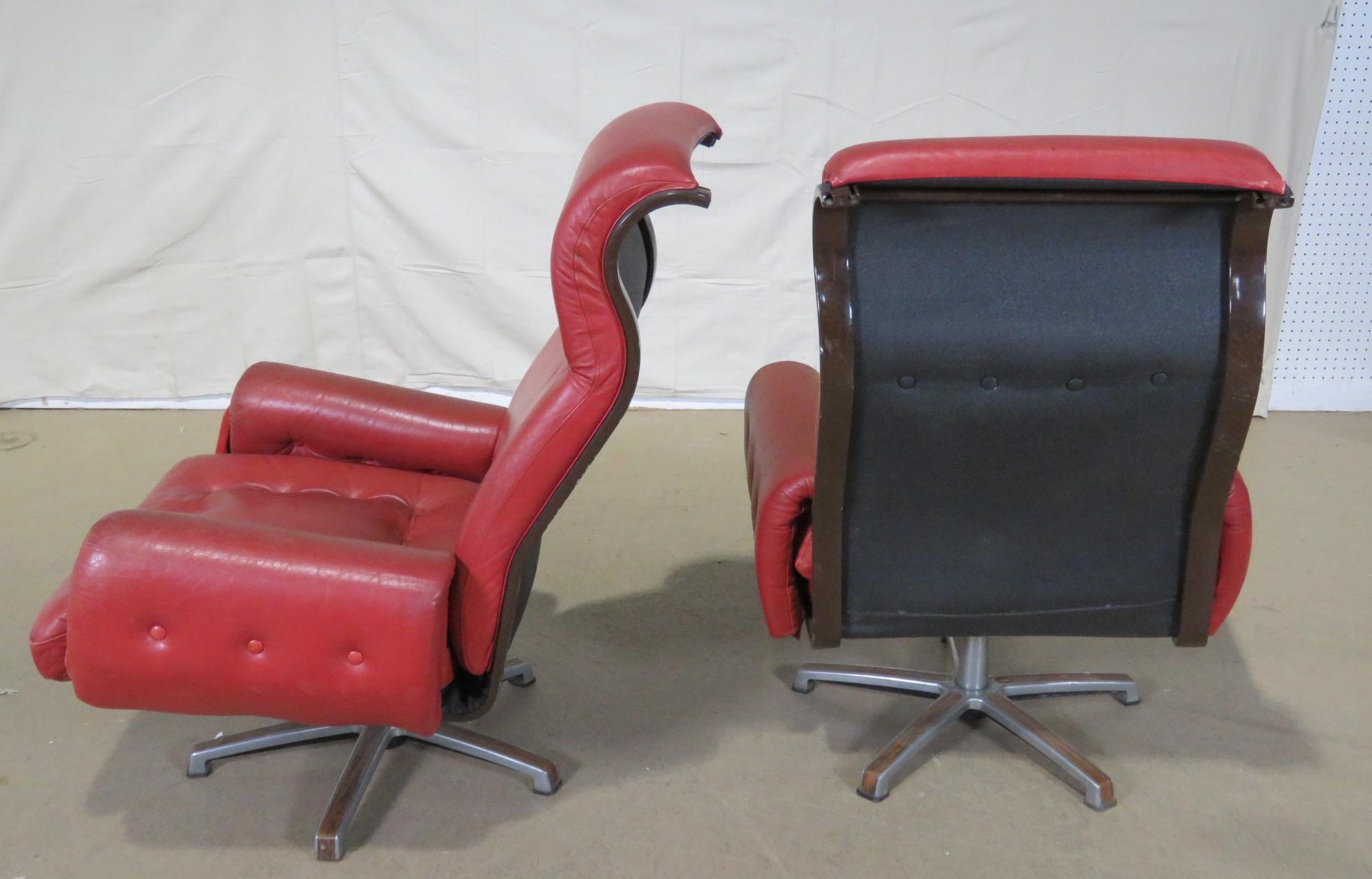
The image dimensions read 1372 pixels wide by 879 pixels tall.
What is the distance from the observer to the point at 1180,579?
5.54 feet

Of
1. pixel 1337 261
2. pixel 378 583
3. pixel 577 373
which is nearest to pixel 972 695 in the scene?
pixel 577 373

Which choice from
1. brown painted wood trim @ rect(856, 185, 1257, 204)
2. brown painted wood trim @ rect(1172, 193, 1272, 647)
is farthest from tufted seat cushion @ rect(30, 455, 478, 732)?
brown painted wood trim @ rect(1172, 193, 1272, 647)

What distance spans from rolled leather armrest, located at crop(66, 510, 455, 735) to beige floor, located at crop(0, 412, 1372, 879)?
0.32 m

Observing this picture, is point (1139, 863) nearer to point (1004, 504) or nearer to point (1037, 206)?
point (1004, 504)

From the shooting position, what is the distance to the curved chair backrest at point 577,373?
4.80ft

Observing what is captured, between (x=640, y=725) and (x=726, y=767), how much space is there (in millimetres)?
196

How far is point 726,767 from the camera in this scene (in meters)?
1.96

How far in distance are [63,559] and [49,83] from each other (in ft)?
5.23

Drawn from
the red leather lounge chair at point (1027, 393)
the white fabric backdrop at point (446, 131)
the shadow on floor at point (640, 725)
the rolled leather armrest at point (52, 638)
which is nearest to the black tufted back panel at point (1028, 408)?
the red leather lounge chair at point (1027, 393)

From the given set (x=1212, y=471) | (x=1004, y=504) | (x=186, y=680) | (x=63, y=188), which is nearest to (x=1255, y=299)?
(x=1212, y=471)

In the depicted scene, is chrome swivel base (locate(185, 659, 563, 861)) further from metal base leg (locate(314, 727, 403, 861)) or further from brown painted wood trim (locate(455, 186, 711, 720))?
brown painted wood trim (locate(455, 186, 711, 720))

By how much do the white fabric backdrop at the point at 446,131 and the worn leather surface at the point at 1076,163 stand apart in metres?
2.22

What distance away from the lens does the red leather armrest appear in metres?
2.16

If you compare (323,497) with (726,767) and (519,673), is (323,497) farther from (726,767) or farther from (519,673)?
(726,767)
